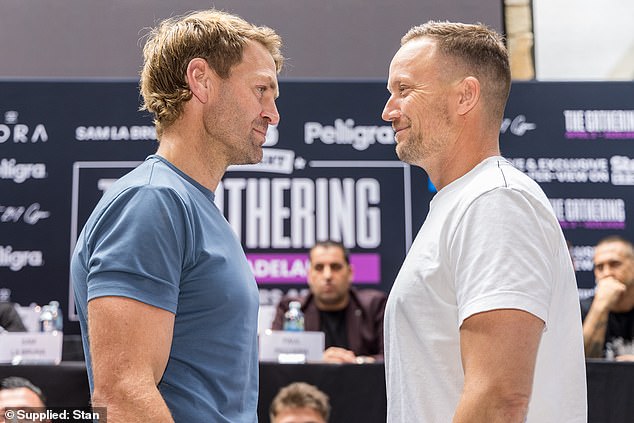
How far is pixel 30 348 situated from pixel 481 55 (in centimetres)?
265

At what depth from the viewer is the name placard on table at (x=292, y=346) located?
357cm

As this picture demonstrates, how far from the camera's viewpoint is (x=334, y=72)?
17.8 ft

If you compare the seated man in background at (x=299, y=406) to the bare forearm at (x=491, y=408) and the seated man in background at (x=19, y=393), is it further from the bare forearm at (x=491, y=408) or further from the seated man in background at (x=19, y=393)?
the bare forearm at (x=491, y=408)

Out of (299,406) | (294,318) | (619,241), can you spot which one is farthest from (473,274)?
(619,241)

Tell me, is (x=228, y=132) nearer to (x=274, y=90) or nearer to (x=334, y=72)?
(x=274, y=90)

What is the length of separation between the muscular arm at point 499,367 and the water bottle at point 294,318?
2992 mm

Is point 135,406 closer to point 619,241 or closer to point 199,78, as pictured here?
point 199,78

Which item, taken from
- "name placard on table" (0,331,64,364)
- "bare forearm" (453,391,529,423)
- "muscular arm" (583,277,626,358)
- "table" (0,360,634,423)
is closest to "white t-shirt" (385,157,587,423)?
"bare forearm" (453,391,529,423)

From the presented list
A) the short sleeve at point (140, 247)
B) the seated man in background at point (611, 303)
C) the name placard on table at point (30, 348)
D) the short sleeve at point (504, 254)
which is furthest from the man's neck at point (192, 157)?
the seated man in background at point (611, 303)

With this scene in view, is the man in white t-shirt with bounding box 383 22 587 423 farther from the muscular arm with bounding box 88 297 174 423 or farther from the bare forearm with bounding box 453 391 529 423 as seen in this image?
the muscular arm with bounding box 88 297 174 423

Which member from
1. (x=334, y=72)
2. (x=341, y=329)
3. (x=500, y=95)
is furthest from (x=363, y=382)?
(x=334, y=72)

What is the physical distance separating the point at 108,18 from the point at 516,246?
4.70m

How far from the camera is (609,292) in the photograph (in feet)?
13.8

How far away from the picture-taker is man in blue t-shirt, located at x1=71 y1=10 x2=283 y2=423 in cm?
115
